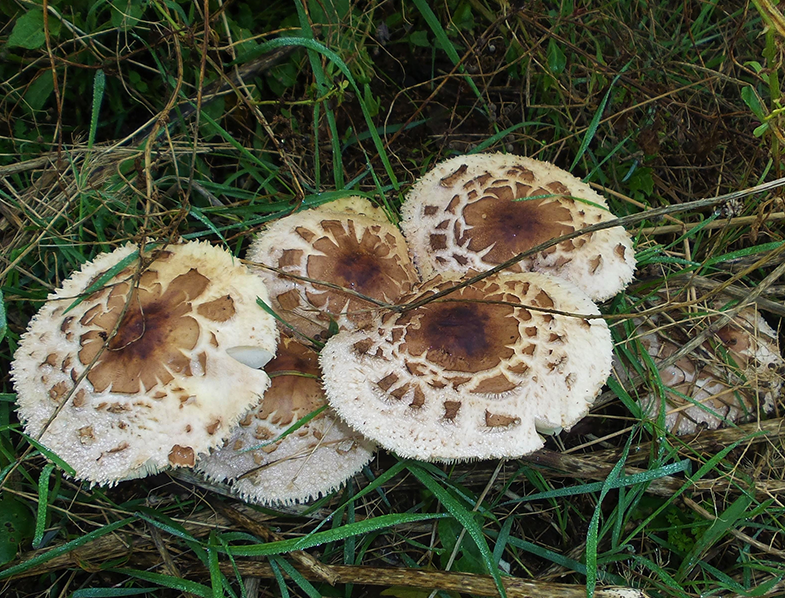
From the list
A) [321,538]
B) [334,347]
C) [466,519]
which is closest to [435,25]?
[334,347]

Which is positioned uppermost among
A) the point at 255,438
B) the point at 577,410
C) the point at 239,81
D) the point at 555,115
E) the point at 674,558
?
the point at 239,81

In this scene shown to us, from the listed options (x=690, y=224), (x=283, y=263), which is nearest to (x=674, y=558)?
(x=690, y=224)

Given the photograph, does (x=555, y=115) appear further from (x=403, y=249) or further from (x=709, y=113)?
(x=403, y=249)

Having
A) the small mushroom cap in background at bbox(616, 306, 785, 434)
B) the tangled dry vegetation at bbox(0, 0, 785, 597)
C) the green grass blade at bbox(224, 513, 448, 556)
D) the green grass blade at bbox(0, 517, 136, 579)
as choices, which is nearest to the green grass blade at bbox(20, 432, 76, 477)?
the tangled dry vegetation at bbox(0, 0, 785, 597)

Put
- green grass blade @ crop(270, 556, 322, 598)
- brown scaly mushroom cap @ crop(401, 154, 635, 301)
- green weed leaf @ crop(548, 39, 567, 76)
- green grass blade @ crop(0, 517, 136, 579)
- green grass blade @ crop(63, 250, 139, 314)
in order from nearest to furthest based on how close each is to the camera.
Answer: green grass blade @ crop(63, 250, 139, 314)
green grass blade @ crop(0, 517, 136, 579)
green grass blade @ crop(270, 556, 322, 598)
brown scaly mushroom cap @ crop(401, 154, 635, 301)
green weed leaf @ crop(548, 39, 567, 76)

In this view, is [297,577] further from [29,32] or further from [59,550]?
[29,32]

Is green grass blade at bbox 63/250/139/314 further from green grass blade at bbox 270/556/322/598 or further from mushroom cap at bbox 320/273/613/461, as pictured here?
green grass blade at bbox 270/556/322/598
